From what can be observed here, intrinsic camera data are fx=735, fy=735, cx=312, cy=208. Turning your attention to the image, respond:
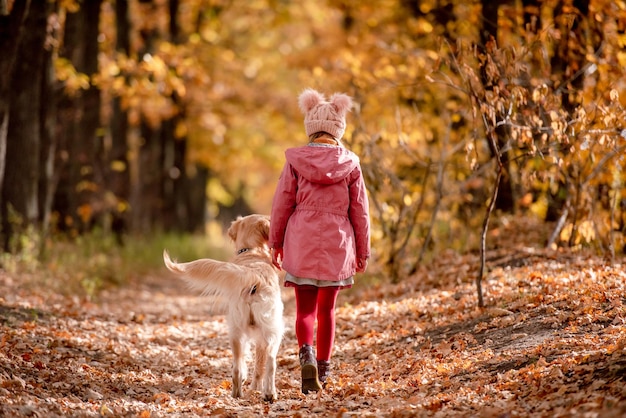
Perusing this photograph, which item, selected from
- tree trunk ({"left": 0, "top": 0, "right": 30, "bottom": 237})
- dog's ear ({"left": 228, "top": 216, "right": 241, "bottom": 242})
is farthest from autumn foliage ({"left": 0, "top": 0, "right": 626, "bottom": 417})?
dog's ear ({"left": 228, "top": 216, "right": 241, "bottom": 242})

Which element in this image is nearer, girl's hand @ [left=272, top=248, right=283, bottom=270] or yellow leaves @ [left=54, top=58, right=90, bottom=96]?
girl's hand @ [left=272, top=248, right=283, bottom=270]

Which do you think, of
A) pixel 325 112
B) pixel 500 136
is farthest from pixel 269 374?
pixel 500 136

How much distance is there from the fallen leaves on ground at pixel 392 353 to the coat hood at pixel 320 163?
1.67m

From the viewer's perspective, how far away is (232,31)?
23719 mm

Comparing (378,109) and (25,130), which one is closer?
(25,130)

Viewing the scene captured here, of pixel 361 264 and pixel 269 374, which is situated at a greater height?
pixel 361 264

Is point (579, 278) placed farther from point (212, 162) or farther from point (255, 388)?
point (212, 162)

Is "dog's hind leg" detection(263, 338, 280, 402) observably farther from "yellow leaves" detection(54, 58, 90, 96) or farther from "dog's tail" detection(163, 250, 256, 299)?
"yellow leaves" detection(54, 58, 90, 96)

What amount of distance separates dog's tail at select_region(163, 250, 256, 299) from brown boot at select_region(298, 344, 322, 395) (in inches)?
27.9

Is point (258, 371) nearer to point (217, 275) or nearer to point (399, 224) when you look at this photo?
point (217, 275)

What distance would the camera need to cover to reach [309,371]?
18.5 feet

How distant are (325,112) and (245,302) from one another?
1.65 meters

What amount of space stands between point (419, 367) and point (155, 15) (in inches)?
632

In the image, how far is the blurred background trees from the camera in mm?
7969
